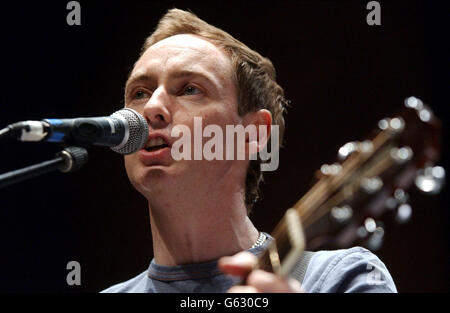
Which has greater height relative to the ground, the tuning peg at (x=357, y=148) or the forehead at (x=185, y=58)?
the forehead at (x=185, y=58)

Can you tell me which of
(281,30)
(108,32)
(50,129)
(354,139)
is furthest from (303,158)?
(50,129)

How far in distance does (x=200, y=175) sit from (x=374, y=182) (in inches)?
28.1

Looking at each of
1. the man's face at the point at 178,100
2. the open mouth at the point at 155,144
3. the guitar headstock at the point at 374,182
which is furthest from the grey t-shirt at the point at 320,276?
the guitar headstock at the point at 374,182

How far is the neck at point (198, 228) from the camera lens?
152 cm

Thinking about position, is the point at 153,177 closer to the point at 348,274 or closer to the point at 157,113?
the point at 157,113

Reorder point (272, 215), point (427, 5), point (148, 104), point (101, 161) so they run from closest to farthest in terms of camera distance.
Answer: point (148, 104)
point (427, 5)
point (272, 215)
point (101, 161)

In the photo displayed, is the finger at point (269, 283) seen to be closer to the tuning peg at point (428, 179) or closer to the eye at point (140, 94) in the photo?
the tuning peg at point (428, 179)

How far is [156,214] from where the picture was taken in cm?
156

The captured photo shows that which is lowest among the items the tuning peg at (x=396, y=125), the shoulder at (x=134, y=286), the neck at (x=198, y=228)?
the shoulder at (x=134, y=286)

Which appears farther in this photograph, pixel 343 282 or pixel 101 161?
pixel 101 161

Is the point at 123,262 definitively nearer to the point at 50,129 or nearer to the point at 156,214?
the point at 156,214

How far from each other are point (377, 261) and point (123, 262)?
1.02m

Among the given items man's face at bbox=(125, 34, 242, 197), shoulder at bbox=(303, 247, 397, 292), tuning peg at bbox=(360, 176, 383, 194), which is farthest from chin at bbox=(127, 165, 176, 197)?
tuning peg at bbox=(360, 176, 383, 194)

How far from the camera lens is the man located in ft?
4.78
